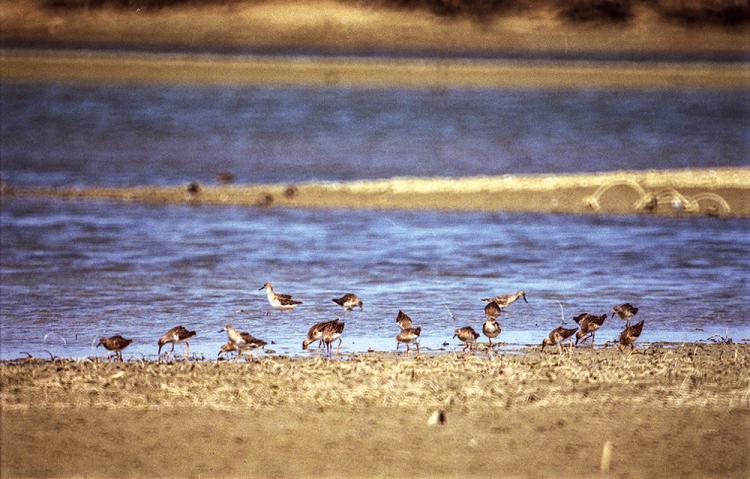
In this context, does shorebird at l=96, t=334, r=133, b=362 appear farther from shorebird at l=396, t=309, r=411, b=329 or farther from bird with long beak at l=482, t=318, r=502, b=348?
bird with long beak at l=482, t=318, r=502, b=348

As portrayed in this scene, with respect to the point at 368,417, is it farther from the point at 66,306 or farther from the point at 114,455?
the point at 66,306

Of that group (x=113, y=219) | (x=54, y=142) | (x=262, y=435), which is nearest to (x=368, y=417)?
(x=262, y=435)

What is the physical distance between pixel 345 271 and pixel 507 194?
4.67 meters

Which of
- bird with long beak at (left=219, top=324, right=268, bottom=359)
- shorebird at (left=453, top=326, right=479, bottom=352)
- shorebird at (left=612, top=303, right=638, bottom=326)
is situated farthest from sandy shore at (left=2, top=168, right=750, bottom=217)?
bird with long beak at (left=219, top=324, right=268, bottom=359)

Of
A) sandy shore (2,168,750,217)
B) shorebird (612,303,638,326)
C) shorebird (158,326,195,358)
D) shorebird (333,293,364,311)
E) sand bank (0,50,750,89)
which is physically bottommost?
sand bank (0,50,750,89)

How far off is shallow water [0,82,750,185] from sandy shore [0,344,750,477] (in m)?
11.3

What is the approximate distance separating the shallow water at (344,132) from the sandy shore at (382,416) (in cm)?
1127

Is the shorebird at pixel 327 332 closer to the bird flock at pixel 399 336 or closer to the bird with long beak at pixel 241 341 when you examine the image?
the bird flock at pixel 399 336

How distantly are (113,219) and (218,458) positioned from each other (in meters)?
9.04

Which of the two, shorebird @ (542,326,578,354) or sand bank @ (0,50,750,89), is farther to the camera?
sand bank @ (0,50,750,89)

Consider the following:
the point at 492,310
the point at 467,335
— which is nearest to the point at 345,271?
the point at 492,310

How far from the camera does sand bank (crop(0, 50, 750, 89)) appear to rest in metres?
43.2

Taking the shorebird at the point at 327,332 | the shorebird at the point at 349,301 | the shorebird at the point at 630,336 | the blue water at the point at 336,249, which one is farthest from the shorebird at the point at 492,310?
the shorebird at the point at 349,301

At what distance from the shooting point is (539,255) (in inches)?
497
